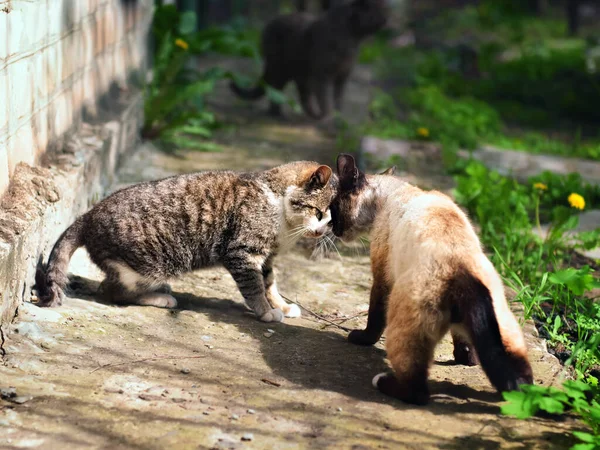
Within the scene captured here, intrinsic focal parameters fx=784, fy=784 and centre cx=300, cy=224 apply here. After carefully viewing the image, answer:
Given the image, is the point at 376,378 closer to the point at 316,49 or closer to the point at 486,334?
the point at 486,334

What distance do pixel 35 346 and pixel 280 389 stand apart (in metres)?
1.25

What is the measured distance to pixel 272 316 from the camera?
4.76m

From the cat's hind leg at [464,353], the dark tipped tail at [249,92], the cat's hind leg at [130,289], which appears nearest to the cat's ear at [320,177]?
the cat's hind leg at [130,289]

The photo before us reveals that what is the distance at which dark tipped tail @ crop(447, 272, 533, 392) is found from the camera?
11.3ft

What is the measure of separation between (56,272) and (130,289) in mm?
463

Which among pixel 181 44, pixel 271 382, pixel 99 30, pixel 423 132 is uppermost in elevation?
pixel 99 30

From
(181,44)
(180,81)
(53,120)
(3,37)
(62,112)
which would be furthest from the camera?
(180,81)

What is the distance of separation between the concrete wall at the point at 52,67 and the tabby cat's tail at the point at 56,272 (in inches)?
18.3

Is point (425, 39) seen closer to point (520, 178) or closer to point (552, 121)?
point (552, 121)

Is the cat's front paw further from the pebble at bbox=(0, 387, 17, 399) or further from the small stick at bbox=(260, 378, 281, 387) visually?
the pebble at bbox=(0, 387, 17, 399)

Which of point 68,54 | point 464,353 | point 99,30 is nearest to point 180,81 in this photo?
point 99,30

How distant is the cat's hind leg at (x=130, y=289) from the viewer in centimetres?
464

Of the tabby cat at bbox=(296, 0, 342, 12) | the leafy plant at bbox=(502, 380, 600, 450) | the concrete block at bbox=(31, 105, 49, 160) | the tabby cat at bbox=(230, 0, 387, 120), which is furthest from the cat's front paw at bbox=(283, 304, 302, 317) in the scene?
the tabby cat at bbox=(296, 0, 342, 12)

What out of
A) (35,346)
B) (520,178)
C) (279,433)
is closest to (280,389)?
(279,433)
